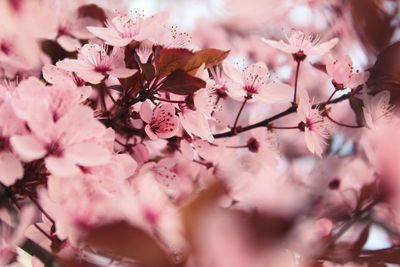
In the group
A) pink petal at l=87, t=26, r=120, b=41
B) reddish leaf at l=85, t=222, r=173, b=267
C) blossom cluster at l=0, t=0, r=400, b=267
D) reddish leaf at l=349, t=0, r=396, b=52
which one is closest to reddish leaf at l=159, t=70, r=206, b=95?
blossom cluster at l=0, t=0, r=400, b=267

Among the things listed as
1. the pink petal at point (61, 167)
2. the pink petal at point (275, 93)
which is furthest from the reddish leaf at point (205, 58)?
the pink petal at point (61, 167)

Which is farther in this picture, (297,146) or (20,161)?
(297,146)

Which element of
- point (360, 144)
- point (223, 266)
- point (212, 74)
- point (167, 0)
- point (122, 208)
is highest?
point (167, 0)

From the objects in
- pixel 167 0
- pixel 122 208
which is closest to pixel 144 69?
pixel 122 208

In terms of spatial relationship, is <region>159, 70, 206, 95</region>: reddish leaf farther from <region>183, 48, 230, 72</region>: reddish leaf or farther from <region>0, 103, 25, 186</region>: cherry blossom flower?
<region>0, 103, 25, 186</region>: cherry blossom flower

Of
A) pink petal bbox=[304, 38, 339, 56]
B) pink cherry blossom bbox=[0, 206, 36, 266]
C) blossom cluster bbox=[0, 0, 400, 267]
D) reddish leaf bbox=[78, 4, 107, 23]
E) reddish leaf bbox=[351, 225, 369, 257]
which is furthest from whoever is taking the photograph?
reddish leaf bbox=[78, 4, 107, 23]

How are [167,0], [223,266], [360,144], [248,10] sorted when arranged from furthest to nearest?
[167,0]
[248,10]
[360,144]
[223,266]

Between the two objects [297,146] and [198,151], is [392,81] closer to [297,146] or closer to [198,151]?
[198,151]
